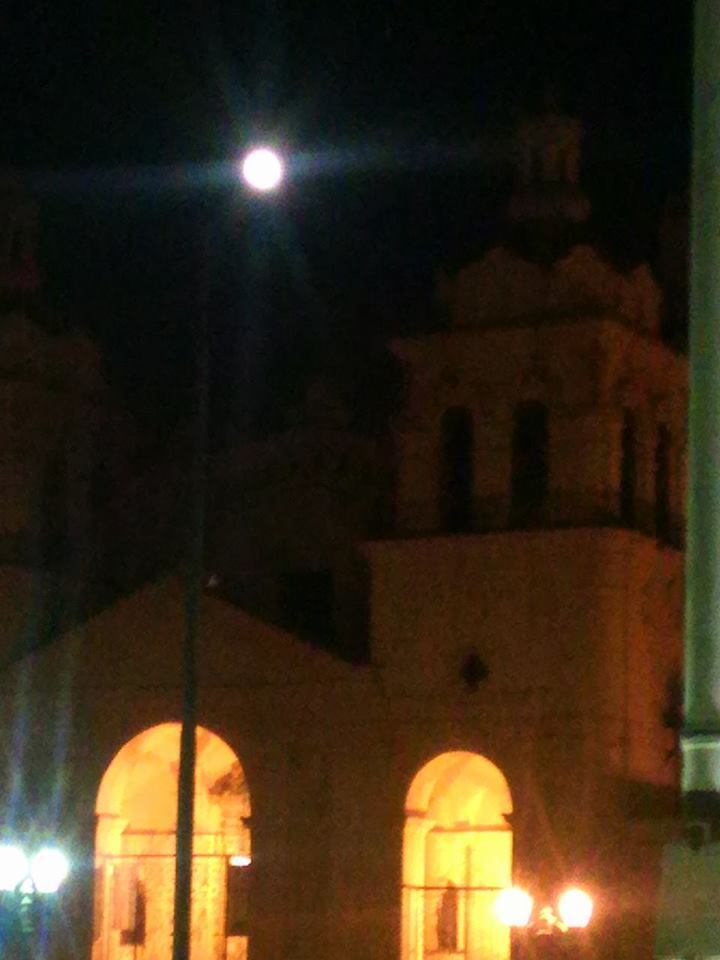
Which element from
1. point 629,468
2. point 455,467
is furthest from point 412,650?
point 629,468

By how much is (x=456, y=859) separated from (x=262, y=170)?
61.1 ft

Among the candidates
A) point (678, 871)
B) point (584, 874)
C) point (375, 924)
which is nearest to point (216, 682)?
point (375, 924)

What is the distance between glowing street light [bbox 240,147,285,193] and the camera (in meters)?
15.0

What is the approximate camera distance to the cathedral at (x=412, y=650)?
29.3m

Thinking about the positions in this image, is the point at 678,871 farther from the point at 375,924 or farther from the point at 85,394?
the point at 85,394

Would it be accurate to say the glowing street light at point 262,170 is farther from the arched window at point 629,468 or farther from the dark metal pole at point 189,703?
the arched window at point 629,468

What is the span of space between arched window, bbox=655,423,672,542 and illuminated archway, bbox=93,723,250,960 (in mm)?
6875

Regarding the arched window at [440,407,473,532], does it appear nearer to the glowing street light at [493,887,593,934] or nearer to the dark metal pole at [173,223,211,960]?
the glowing street light at [493,887,593,934]

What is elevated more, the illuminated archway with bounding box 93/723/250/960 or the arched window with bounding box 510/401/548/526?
the arched window with bounding box 510/401/548/526

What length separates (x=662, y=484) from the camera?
101 feet

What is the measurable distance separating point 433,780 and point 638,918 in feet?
11.7

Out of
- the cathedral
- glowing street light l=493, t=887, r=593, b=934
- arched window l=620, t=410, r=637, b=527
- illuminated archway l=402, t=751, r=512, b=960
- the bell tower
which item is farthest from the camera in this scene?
illuminated archway l=402, t=751, r=512, b=960

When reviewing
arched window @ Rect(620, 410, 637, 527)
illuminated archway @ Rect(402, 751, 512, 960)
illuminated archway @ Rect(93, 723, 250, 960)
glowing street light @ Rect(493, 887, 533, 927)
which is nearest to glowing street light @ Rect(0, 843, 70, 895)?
glowing street light @ Rect(493, 887, 533, 927)

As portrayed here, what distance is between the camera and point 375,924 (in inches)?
1189
